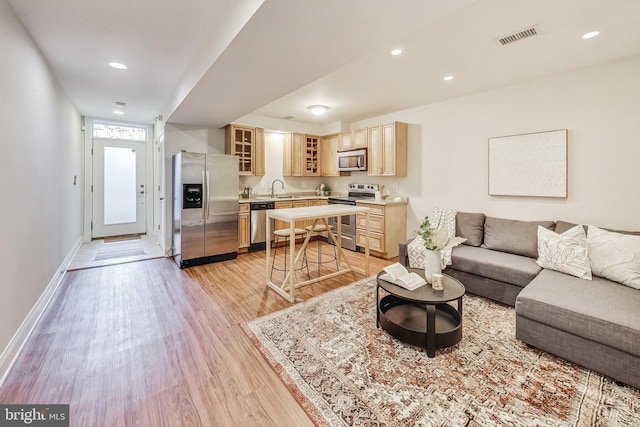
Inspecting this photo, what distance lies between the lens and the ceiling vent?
2415mm

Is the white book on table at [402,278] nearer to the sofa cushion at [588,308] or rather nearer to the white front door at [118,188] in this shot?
the sofa cushion at [588,308]

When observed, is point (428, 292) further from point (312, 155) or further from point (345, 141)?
point (312, 155)

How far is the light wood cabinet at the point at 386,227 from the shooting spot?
4801 mm

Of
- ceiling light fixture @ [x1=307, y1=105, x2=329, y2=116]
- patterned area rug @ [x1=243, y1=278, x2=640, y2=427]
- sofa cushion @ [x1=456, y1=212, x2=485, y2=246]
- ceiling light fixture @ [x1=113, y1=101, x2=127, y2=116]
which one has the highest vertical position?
ceiling light fixture @ [x1=113, y1=101, x2=127, y2=116]

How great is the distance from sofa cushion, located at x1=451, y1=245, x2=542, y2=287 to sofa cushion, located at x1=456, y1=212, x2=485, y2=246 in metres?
0.22

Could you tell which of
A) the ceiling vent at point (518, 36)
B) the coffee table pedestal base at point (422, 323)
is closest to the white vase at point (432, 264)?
the coffee table pedestal base at point (422, 323)

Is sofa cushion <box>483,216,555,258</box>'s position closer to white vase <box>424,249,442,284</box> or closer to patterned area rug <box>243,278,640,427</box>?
patterned area rug <box>243,278,640,427</box>

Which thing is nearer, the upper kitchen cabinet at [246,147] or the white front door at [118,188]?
the upper kitchen cabinet at [246,147]

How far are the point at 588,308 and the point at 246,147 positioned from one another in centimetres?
528

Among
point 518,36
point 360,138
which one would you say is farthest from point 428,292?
point 360,138

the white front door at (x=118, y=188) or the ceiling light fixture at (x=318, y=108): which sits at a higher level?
the ceiling light fixture at (x=318, y=108)

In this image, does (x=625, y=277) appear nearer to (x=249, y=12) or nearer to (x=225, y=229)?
(x=249, y=12)

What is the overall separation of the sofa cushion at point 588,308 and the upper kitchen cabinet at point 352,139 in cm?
372

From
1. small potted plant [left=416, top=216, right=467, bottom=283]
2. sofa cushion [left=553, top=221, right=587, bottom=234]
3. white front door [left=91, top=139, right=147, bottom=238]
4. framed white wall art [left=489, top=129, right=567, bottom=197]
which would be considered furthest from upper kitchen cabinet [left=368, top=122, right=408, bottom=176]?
white front door [left=91, top=139, right=147, bottom=238]
